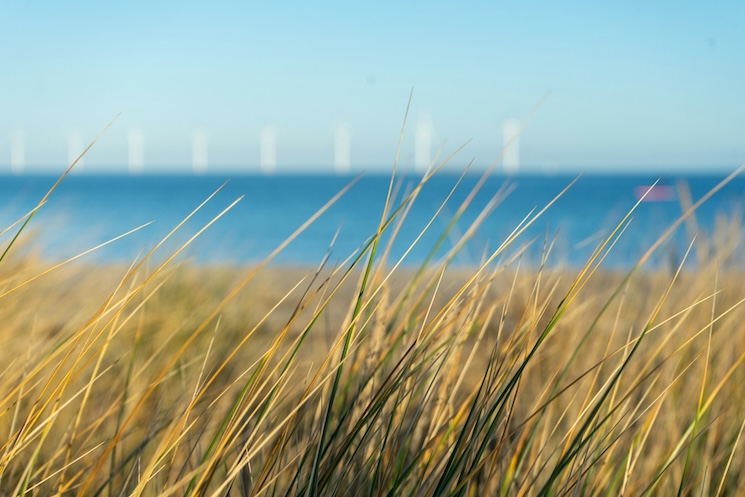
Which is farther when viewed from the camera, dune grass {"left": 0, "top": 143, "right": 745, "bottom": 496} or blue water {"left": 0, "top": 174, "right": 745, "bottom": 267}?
blue water {"left": 0, "top": 174, "right": 745, "bottom": 267}

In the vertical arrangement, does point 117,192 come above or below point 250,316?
below

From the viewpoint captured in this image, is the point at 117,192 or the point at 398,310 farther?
the point at 117,192

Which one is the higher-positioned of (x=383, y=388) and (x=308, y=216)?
(x=383, y=388)

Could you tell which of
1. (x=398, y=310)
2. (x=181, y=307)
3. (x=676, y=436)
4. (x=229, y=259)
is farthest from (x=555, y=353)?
(x=229, y=259)

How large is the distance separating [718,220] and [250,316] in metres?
1.76

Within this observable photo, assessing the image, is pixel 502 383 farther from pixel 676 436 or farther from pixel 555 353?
pixel 555 353

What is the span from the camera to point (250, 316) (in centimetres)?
308

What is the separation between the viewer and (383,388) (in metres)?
0.91

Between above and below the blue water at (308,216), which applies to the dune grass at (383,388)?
above

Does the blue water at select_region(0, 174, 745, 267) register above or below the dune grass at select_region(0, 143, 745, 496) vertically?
below

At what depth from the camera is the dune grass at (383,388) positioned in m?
0.87

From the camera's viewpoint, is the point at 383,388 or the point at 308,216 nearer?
the point at 383,388

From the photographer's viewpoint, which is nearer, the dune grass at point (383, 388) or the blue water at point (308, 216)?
the dune grass at point (383, 388)

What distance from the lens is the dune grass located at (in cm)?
87
